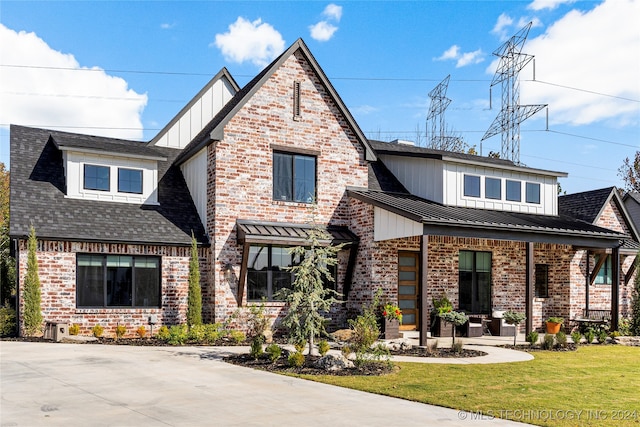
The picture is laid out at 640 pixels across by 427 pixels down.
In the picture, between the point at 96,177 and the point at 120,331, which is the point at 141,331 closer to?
the point at 120,331

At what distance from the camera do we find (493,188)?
2245 centimetres

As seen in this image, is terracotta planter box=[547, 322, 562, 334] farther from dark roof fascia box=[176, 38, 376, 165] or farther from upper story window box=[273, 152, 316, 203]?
upper story window box=[273, 152, 316, 203]

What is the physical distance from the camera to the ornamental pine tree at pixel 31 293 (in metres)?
15.9

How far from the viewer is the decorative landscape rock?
12.2 metres

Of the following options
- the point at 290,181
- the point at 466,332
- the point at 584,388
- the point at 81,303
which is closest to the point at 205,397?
the point at 584,388

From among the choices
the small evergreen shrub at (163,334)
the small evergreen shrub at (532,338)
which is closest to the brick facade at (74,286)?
the small evergreen shrub at (163,334)

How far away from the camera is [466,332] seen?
19.9m

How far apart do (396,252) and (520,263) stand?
5873 mm

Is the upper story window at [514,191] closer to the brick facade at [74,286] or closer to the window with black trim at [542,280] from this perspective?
the window with black trim at [542,280]

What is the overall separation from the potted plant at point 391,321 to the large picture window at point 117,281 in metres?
6.74

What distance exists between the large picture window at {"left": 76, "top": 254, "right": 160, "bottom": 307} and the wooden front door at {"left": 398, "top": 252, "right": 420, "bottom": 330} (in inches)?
307

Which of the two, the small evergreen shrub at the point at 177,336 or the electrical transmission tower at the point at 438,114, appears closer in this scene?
the small evergreen shrub at the point at 177,336

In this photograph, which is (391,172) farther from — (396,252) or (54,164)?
(54,164)

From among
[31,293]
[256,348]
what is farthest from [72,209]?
[256,348]
